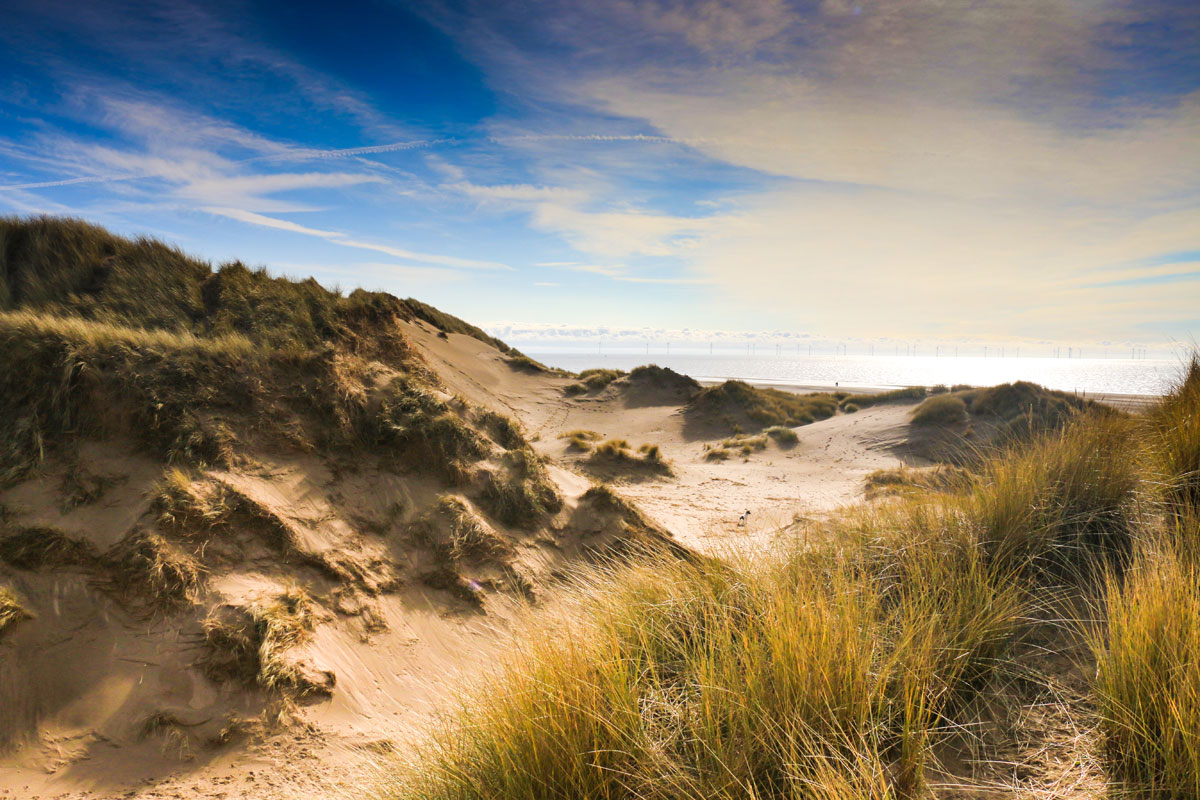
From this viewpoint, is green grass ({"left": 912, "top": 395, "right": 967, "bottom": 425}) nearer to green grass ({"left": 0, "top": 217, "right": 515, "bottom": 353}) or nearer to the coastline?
the coastline

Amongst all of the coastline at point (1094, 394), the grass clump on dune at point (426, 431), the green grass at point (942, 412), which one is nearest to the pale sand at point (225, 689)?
the grass clump on dune at point (426, 431)

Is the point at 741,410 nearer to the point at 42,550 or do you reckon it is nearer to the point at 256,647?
the point at 256,647

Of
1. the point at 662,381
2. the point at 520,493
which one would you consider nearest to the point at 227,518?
the point at 520,493

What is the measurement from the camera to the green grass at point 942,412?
2023cm

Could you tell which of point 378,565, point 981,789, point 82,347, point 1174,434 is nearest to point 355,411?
point 378,565

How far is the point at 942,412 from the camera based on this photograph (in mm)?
20609

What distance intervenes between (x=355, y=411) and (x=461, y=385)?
13348mm

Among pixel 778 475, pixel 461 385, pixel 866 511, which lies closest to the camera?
pixel 866 511

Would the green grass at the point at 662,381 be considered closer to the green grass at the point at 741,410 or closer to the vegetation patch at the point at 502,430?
the green grass at the point at 741,410

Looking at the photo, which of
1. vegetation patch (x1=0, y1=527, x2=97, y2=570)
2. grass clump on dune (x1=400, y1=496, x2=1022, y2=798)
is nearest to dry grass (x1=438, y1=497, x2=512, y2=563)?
vegetation patch (x1=0, y1=527, x2=97, y2=570)

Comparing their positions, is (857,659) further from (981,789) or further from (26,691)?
(26,691)

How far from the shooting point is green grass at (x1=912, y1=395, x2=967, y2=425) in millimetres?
20234

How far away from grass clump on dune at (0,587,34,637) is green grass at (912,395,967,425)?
23.1m

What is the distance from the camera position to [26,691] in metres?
4.04
